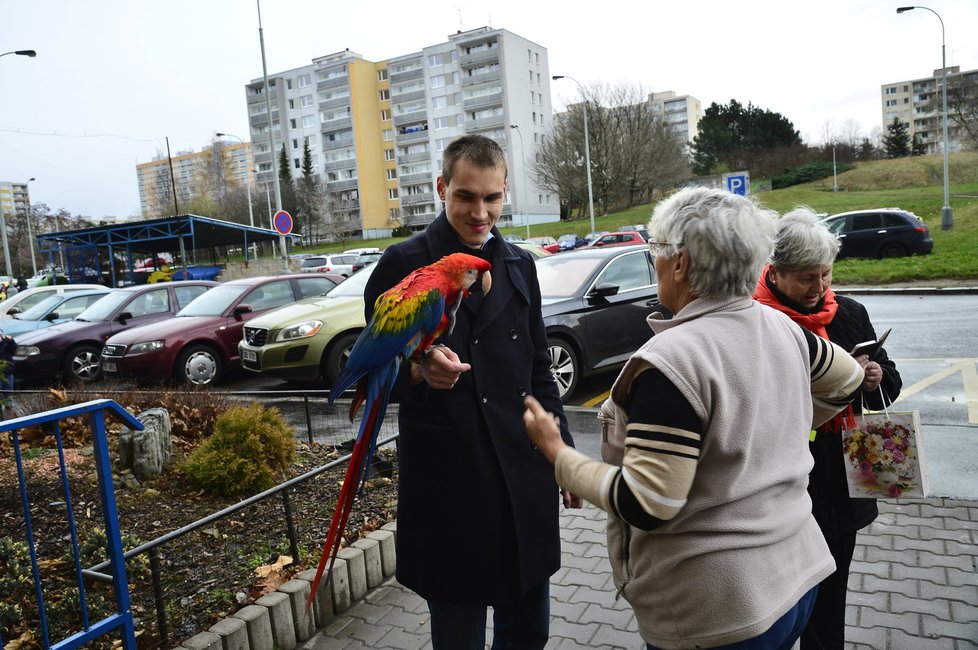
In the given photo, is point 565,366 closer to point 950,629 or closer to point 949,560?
point 949,560

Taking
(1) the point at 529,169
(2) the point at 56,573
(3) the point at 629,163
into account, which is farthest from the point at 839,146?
(2) the point at 56,573

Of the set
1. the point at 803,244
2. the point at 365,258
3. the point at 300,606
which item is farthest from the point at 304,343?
the point at 365,258

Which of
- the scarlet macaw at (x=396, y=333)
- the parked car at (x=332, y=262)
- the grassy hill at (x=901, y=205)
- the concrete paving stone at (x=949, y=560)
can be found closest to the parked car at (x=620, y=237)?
the grassy hill at (x=901, y=205)

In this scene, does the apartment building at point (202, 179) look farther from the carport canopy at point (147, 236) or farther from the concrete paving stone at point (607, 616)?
the concrete paving stone at point (607, 616)

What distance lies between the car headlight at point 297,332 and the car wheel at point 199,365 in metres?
1.83

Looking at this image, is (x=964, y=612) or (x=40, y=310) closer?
(x=964, y=612)

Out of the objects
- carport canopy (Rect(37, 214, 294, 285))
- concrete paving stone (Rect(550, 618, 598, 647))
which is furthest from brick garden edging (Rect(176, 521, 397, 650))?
carport canopy (Rect(37, 214, 294, 285))

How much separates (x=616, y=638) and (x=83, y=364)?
37.8 feet

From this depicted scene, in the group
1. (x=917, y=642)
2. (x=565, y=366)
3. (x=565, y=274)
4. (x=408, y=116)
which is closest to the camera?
(x=917, y=642)

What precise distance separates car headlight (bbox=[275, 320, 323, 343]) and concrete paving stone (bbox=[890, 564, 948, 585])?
290 inches

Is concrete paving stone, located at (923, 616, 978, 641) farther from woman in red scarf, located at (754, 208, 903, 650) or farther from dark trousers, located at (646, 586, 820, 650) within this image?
dark trousers, located at (646, 586, 820, 650)

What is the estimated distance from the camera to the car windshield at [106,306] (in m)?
12.4

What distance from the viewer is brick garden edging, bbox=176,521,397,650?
308 centimetres

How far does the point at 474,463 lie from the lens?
2211 millimetres
